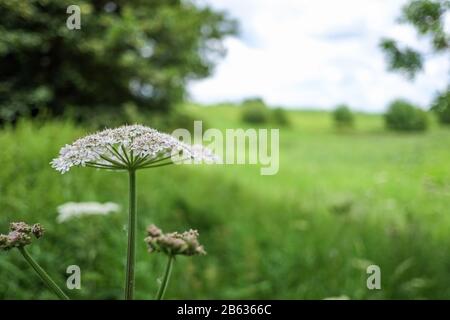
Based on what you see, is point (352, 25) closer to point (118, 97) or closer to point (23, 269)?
point (23, 269)

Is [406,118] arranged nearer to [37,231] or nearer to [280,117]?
[280,117]

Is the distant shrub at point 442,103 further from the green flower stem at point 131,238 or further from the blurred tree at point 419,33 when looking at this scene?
the green flower stem at point 131,238

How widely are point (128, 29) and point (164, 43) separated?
0.94 m

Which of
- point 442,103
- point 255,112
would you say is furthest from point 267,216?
point 442,103

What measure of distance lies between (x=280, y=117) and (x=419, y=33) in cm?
204

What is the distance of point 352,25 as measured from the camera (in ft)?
7.20

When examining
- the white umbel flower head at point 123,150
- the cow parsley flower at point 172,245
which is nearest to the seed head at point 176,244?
the cow parsley flower at point 172,245

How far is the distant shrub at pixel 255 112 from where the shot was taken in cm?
367

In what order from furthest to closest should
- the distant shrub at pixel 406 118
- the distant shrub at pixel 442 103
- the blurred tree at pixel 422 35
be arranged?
the distant shrub at pixel 406 118
the blurred tree at pixel 422 35
the distant shrub at pixel 442 103

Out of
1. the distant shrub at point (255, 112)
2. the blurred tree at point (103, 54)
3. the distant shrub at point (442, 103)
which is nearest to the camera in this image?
the distant shrub at point (442, 103)

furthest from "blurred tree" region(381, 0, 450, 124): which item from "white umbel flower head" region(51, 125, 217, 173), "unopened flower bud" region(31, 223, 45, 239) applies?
"unopened flower bud" region(31, 223, 45, 239)

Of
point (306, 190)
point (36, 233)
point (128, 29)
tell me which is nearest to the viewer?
point (36, 233)

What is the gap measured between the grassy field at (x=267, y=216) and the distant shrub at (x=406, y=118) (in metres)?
0.09
